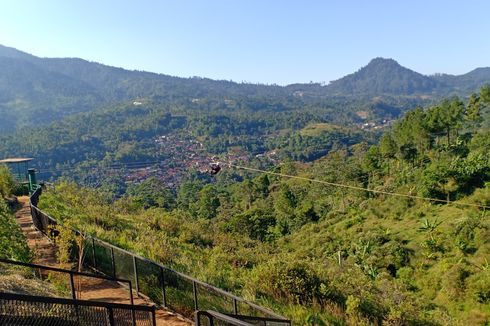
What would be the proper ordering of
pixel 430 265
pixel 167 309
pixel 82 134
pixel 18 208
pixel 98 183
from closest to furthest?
pixel 167 309 → pixel 18 208 → pixel 430 265 → pixel 98 183 → pixel 82 134

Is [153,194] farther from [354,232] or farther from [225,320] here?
[225,320]

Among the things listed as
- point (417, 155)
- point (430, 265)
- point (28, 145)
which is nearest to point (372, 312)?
point (430, 265)

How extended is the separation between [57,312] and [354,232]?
1593 inches

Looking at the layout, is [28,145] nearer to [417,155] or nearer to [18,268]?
[417,155]

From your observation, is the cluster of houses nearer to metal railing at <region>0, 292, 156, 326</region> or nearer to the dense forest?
the dense forest

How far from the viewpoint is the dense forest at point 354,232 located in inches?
322

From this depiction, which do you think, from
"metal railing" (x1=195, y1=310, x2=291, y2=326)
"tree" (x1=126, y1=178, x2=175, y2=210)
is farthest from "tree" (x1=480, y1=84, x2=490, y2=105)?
"metal railing" (x1=195, y1=310, x2=291, y2=326)

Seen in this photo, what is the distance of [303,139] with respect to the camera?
A: 146375 mm

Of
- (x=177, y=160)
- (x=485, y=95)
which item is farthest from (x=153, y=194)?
(x=177, y=160)

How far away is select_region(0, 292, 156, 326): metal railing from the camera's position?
3167 millimetres

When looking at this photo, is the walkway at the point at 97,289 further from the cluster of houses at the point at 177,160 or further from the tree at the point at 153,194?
the cluster of houses at the point at 177,160

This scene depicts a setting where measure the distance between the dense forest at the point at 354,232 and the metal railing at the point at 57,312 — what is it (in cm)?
339

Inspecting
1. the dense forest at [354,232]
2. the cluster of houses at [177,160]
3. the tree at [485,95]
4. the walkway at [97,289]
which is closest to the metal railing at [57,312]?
the walkway at [97,289]

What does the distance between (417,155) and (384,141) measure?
4195mm
